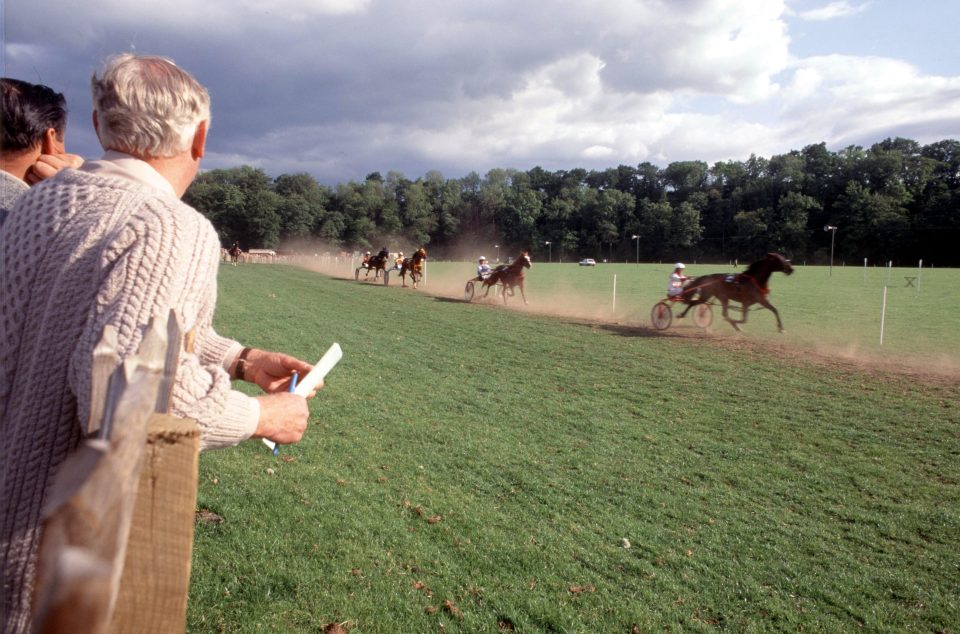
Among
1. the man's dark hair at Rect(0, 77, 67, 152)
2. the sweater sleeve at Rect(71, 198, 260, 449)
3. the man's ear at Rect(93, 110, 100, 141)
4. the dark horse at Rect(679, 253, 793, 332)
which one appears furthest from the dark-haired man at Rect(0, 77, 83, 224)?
the dark horse at Rect(679, 253, 793, 332)

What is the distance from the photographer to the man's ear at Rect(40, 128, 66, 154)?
7.41ft

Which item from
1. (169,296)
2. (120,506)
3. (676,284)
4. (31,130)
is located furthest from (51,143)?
(676,284)

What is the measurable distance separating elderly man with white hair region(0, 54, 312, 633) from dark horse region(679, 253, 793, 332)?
1471 centimetres

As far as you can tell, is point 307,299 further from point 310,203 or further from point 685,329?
point 310,203

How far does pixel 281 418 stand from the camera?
159cm

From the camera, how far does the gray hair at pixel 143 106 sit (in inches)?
56.6

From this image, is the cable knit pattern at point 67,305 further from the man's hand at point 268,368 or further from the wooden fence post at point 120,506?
the man's hand at point 268,368

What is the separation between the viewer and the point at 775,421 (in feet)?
25.5

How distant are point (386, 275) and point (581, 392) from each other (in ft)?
82.8

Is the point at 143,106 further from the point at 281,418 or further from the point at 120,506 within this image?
the point at 120,506

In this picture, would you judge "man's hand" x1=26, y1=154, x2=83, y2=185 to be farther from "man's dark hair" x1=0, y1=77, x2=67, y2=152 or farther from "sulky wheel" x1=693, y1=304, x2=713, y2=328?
"sulky wheel" x1=693, y1=304, x2=713, y2=328

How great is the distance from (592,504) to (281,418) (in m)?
3.99

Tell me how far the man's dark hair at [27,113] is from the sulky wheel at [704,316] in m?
15.6

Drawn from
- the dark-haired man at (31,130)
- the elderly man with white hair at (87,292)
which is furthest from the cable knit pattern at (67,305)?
the dark-haired man at (31,130)
